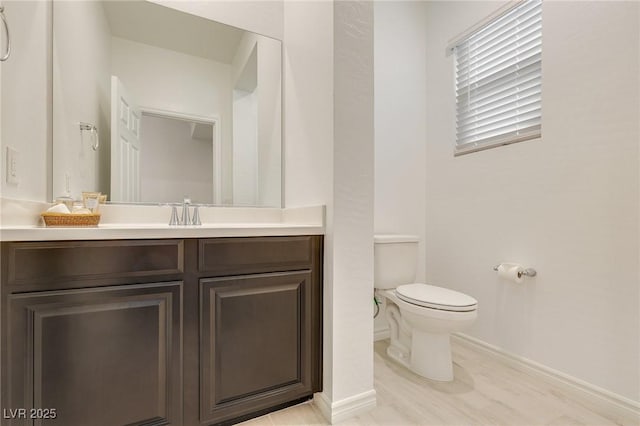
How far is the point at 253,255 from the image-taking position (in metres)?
1.25

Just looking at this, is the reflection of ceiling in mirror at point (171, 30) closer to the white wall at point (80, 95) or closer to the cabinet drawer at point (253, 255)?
the white wall at point (80, 95)

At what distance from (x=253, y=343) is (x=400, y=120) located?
192 centimetres

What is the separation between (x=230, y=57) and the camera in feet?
5.66

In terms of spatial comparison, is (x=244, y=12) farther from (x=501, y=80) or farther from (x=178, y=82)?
(x=501, y=80)

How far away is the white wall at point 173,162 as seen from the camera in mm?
1551

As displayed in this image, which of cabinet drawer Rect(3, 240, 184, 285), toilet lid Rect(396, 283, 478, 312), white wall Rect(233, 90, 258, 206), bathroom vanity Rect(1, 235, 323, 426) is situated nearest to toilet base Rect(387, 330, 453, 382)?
toilet lid Rect(396, 283, 478, 312)

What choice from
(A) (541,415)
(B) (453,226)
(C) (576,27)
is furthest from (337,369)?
(C) (576,27)

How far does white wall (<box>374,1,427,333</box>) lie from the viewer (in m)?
2.24

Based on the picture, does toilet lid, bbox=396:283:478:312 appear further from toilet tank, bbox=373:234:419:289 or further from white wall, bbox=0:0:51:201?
white wall, bbox=0:0:51:201

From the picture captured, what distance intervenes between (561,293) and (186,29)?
2.49 meters

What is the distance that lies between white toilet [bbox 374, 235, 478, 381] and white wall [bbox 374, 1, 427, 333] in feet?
0.94

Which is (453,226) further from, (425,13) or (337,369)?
(425,13)

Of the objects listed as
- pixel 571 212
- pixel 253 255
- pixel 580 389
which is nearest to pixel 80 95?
pixel 253 255

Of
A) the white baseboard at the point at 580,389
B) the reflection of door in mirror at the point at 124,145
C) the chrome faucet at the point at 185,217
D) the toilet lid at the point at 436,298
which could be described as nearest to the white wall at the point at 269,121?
the chrome faucet at the point at 185,217
